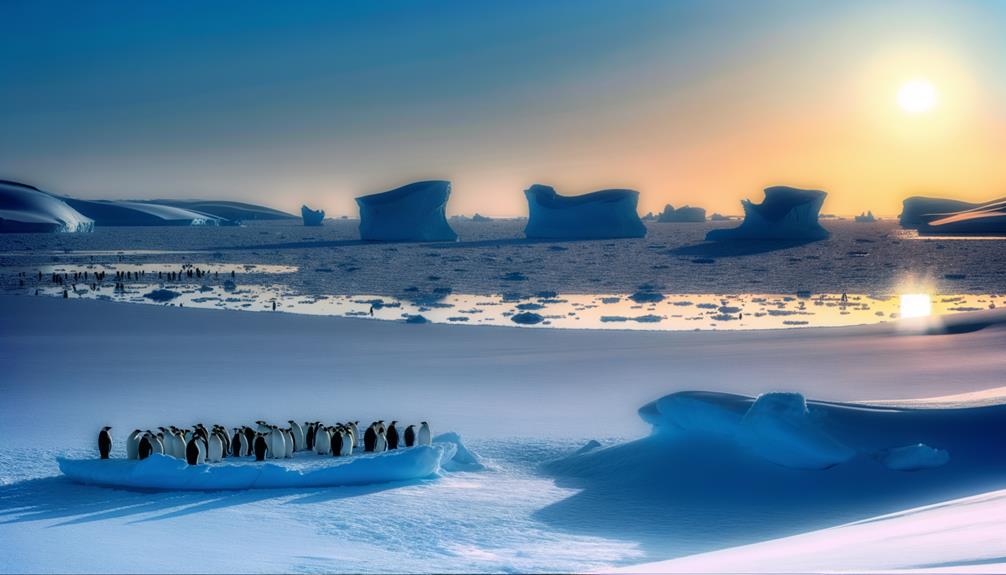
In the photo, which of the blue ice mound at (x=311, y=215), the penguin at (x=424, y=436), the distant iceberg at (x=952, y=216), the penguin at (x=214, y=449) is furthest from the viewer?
the blue ice mound at (x=311, y=215)

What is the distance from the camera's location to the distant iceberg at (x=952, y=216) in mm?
54312

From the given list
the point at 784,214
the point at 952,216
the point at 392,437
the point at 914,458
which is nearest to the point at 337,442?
the point at 392,437

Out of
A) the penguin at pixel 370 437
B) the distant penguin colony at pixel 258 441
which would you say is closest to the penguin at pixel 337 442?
the distant penguin colony at pixel 258 441

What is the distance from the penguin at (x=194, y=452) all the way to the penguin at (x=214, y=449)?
0.11 m

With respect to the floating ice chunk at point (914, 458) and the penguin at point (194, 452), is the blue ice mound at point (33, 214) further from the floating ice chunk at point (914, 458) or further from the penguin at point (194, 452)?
the floating ice chunk at point (914, 458)

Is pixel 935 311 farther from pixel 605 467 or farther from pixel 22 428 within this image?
pixel 22 428

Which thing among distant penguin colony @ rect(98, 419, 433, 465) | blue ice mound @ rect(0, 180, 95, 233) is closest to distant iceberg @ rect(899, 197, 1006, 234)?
blue ice mound @ rect(0, 180, 95, 233)

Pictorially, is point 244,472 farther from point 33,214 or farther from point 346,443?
point 33,214

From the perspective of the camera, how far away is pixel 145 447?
19.6 ft

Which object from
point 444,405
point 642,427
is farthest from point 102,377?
point 642,427

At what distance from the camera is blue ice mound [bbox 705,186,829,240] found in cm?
4334

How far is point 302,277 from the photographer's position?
85.7 feet

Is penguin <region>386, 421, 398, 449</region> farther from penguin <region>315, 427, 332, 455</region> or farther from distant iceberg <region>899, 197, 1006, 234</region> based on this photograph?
distant iceberg <region>899, 197, 1006, 234</region>

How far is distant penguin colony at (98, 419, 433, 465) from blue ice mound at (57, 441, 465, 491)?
15cm
